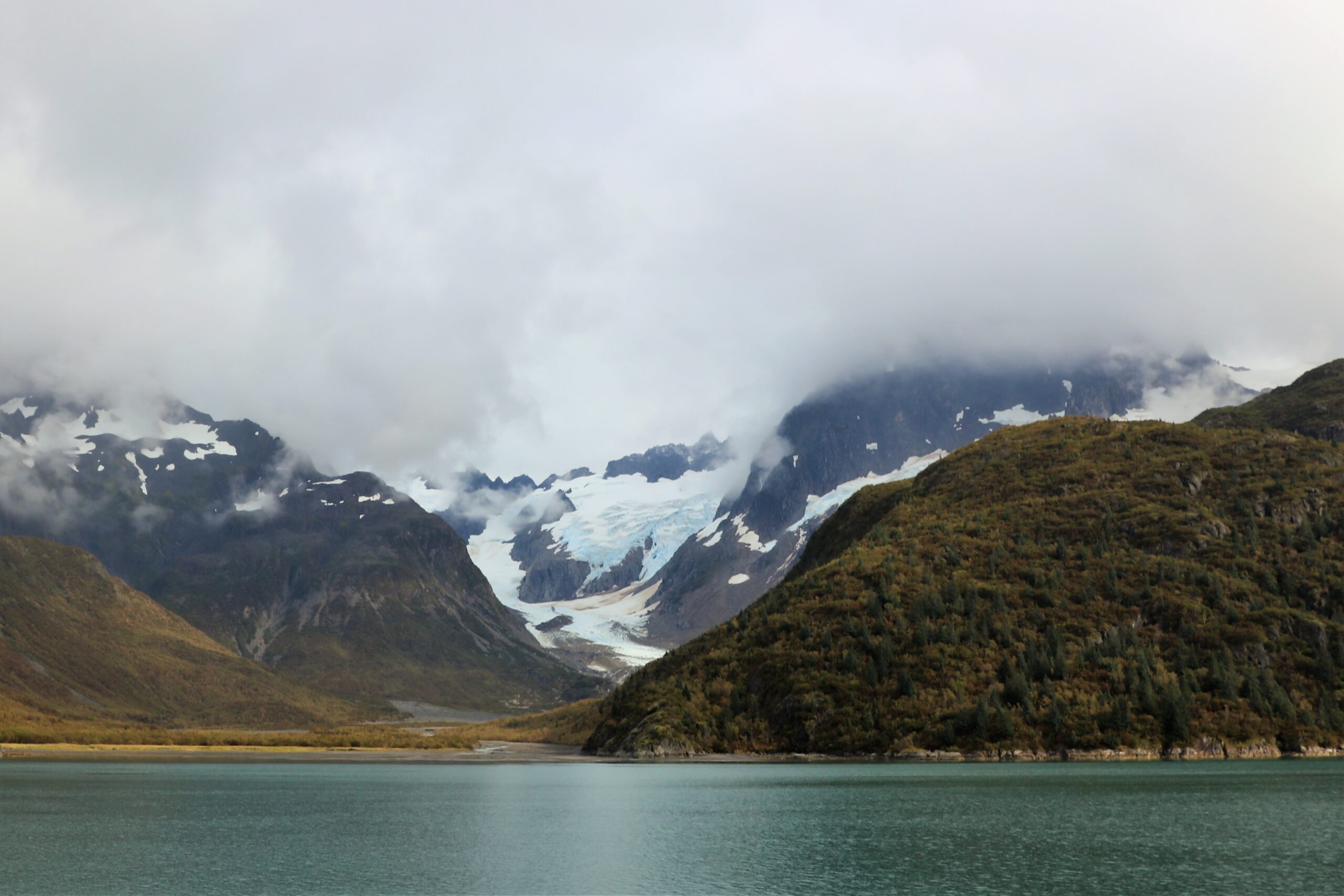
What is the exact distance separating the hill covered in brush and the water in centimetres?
1987

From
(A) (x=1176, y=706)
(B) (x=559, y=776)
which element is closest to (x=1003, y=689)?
(A) (x=1176, y=706)

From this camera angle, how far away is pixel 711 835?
253 ft

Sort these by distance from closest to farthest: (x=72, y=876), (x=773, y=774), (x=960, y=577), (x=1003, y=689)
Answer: (x=72, y=876) → (x=773, y=774) → (x=1003, y=689) → (x=960, y=577)

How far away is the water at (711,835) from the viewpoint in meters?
58.6

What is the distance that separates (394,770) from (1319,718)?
4917 inches

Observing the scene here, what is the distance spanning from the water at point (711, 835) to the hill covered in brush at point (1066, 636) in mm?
19873

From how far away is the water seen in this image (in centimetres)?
5856

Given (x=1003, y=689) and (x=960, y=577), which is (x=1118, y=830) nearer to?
(x=1003, y=689)

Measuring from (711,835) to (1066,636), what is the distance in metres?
96.6

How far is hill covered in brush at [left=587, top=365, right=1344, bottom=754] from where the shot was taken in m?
145

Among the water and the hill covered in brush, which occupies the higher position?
the hill covered in brush

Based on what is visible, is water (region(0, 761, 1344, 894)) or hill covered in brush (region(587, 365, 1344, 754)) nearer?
water (region(0, 761, 1344, 894))

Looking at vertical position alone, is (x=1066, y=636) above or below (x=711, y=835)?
above

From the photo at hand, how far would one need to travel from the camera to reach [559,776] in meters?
143
